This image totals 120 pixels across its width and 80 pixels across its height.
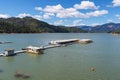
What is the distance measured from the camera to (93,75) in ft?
129

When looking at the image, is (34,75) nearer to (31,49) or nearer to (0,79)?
(0,79)

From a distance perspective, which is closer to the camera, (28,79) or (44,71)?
(28,79)

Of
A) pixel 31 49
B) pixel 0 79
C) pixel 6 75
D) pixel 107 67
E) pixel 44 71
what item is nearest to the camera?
pixel 0 79

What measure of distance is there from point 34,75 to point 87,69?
471 inches

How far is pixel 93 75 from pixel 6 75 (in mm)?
16148

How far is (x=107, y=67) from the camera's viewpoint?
154 ft

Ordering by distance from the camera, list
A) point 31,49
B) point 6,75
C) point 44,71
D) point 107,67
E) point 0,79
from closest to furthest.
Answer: point 0,79, point 6,75, point 44,71, point 107,67, point 31,49

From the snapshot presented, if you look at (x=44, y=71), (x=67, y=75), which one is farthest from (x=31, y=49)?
(x=67, y=75)

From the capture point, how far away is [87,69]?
4416 centimetres

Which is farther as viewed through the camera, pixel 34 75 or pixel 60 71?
pixel 60 71

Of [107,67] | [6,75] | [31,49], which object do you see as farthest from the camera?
[31,49]

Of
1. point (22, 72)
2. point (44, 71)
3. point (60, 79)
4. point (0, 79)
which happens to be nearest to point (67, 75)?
point (60, 79)

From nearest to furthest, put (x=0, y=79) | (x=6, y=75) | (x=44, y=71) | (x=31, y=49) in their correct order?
(x=0, y=79) < (x=6, y=75) < (x=44, y=71) < (x=31, y=49)

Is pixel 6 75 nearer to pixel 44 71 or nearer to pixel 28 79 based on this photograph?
pixel 28 79
